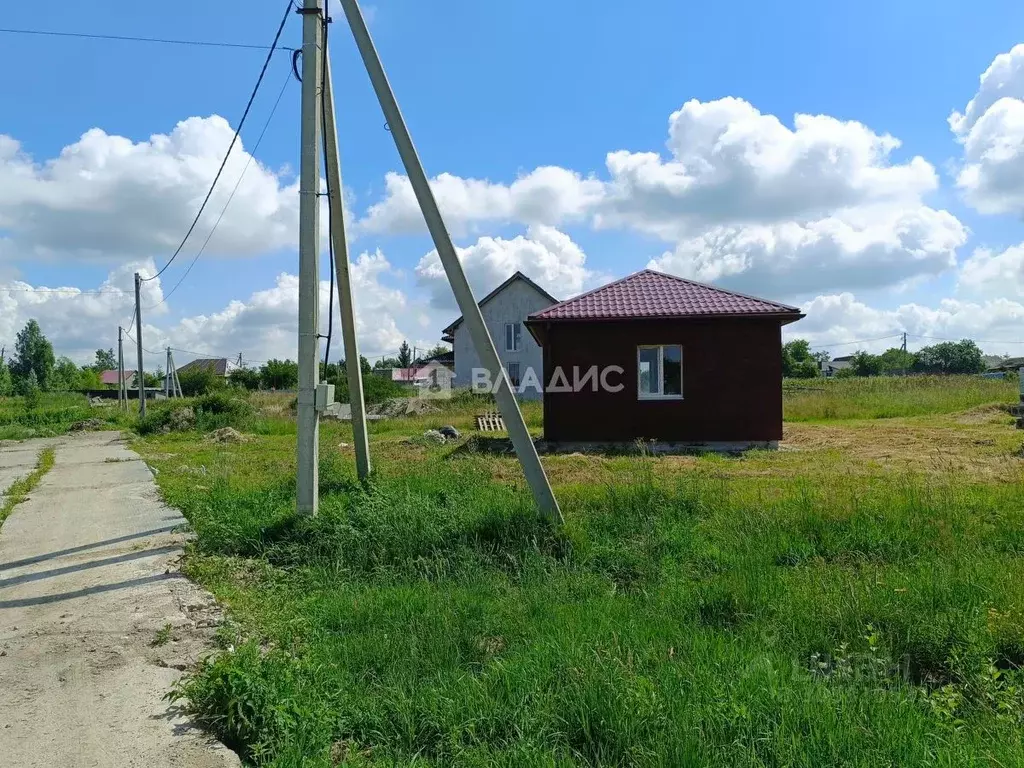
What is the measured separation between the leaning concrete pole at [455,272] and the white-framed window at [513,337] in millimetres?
Result: 30961

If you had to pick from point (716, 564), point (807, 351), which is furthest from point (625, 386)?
point (807, 351)

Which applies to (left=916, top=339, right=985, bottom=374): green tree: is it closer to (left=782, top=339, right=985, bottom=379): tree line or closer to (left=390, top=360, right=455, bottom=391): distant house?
(left=782, top=339, right=985, bottom=379): tree line

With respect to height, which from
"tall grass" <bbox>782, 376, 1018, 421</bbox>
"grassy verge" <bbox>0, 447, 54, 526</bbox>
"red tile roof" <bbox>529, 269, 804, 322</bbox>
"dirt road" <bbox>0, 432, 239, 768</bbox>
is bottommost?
"grassy verge" <bbox>0, 447, 54, 526</bbox>

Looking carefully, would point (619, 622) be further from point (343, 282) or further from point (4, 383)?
point (4, 383)

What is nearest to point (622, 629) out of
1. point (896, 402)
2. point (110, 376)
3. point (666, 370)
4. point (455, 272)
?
point (455, 272)

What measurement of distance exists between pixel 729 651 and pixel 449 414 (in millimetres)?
24717

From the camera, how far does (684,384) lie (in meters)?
14.3

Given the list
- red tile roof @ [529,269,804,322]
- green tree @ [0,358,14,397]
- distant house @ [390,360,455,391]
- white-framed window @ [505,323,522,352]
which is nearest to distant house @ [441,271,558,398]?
white-framed window @ [505,323,522,352]

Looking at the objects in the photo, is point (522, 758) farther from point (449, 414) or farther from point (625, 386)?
point (449, 414)

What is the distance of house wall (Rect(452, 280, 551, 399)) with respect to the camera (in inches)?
1497

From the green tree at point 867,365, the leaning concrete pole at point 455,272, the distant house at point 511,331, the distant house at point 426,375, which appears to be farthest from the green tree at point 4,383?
the green tree at point 867,365

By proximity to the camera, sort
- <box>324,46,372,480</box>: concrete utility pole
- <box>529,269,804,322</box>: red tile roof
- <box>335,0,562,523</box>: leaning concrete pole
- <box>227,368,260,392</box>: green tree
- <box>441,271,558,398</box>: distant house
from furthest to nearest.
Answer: <box>227,368,260,392</box>: green tree → <box>441,271,558,398</box>: distant house → <box>529,269,804,322</box>: red tile roof → <box>324,46,372,480</box>: concrete utility pole → <box>335,0,562,523</box>: leaning concrete pole

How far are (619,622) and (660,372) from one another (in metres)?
10.7

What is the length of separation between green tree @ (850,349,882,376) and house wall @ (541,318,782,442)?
2685 inches
